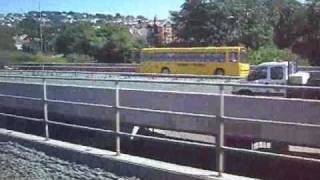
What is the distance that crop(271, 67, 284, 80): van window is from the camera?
27.5 metres

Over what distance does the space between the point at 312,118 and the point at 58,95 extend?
19.3ft

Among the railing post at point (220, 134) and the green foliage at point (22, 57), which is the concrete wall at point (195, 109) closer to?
the railing post at point (220, 134)

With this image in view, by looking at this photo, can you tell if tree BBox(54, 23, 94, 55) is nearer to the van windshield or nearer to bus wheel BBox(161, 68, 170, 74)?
bus wheel BBox(161, 68, 170, 74)

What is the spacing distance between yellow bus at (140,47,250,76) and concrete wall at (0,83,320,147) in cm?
2737

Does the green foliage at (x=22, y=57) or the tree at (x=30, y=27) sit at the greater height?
the tree at (x=30, y=27)

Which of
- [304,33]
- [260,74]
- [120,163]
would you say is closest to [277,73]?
[260,74]

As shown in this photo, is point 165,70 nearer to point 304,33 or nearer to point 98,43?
point 304,33

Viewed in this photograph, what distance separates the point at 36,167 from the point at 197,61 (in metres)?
33.1

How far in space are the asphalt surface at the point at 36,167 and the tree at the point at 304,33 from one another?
1944 inches

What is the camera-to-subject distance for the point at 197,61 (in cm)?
4216

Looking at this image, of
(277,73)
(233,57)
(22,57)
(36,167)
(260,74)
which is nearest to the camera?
(36,167)

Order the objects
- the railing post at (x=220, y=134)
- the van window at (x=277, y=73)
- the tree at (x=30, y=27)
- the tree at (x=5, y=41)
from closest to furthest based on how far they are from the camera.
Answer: the railing post at (x=220, y=134) < the van window at (x=277, y=73) < the tree at (x=5, y=41) < the tree at (x=30, y=27)

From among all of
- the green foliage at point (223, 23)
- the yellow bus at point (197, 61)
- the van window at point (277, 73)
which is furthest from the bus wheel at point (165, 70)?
the green foliage at point (223, 23)

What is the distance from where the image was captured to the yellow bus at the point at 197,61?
40.6 metres
